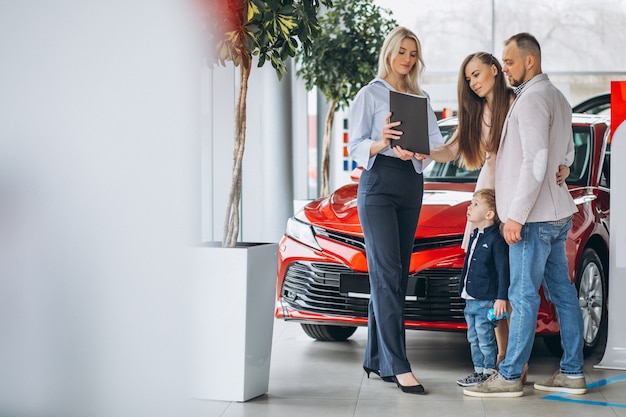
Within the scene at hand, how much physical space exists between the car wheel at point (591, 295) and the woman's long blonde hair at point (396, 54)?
1257 millimetres

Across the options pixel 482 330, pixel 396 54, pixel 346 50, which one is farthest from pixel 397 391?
pixel 346 50

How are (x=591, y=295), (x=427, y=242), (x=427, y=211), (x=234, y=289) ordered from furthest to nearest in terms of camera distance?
1. (x=591, y=295)
2. (x=427, y=211)
3. (x=427, y=242)
4. (x=234, y=289)

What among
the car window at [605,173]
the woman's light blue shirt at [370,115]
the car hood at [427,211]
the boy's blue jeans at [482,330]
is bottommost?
the boy's blue jeans at [482,330]

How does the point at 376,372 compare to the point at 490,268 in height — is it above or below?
below

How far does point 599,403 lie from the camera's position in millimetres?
3980

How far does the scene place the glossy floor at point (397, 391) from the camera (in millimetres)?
3836

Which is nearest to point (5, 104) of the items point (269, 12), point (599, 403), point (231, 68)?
point (269, 12)

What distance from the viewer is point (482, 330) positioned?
4176 mm

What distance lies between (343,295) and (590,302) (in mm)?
1293

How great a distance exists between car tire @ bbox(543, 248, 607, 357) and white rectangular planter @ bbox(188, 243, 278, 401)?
1.70 meters

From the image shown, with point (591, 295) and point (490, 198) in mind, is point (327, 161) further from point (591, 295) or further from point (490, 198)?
point (490, 198)

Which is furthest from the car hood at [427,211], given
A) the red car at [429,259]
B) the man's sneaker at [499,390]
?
the man's sneaker at [499,390]

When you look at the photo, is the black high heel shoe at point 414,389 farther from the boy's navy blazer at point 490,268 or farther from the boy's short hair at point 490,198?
the boy's short hair at point 490,198

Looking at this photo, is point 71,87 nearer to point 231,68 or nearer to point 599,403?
point 599,403
